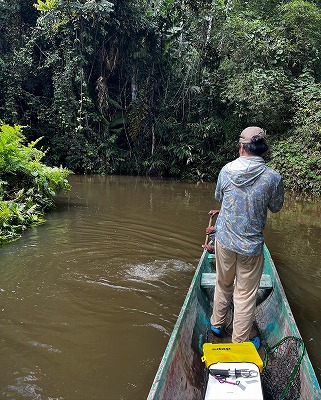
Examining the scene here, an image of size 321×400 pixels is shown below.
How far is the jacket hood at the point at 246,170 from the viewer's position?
8.75ft

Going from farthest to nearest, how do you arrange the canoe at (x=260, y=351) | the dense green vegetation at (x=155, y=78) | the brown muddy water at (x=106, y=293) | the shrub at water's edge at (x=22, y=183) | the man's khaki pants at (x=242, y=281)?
the dense green vegetation at (x=155, y=78), the shrub at water's edge at (x=22, y=183), the brown muddy water at (x=106, y=293), the man's khaki pants at (x=242, y=281), the canoe at (x=260, y=351)

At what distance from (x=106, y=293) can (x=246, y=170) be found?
2569 millimetres

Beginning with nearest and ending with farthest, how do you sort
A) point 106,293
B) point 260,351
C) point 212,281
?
point 260,351 < point 212,281 < point 106,293

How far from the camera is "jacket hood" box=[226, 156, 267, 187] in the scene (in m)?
2.67

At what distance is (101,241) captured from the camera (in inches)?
261

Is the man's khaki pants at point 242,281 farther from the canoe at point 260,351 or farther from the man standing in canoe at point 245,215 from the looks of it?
the canoe at point 260,351

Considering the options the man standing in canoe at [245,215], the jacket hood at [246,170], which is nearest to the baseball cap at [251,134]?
the man standing in canoe at [245,215]

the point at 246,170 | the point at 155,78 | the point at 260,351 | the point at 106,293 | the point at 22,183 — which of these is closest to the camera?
the point at 246,170

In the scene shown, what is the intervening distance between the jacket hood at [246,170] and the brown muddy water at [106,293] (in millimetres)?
1666

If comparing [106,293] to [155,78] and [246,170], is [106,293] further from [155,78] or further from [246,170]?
[155,78]

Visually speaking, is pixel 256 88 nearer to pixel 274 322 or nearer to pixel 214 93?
pixel 214 93

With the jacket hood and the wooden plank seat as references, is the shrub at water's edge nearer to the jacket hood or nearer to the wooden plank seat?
the wooden plank seat

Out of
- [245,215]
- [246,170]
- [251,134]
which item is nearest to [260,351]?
[245,215]

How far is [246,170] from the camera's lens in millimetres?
2682
